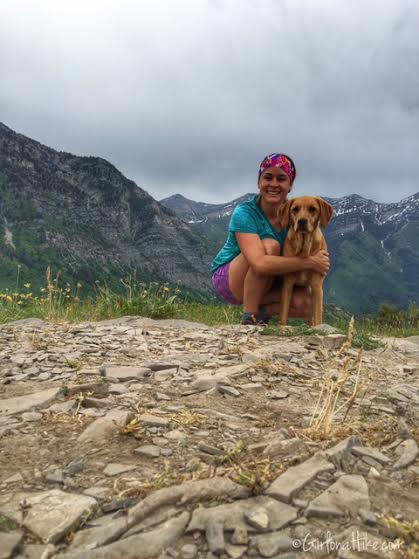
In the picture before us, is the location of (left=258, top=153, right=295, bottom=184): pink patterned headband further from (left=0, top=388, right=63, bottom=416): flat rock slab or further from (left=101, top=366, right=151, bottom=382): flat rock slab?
(left=0, top=388, right=63, bottom=416): flat rock slab

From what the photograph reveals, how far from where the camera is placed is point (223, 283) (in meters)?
8.05

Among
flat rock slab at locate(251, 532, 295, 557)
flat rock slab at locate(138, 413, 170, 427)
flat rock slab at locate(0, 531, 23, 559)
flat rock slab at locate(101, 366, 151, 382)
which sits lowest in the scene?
flat rock slab at locate(0, 531, 23, 559)

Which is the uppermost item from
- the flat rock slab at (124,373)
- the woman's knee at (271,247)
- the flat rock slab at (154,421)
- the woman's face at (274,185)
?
the woman's face at (274,185)

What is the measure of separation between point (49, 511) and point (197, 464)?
29.0 inches

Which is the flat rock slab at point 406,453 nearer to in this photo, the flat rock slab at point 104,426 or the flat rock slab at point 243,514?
the flat rock slab at point 243,514

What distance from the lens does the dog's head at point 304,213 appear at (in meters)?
6.46

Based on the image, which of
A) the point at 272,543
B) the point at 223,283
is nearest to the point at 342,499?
the point at 272,543

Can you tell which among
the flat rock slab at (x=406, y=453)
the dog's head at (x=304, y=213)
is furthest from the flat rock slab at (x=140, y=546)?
the dog's head at (x=304, y=213)

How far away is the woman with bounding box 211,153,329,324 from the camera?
6.71m

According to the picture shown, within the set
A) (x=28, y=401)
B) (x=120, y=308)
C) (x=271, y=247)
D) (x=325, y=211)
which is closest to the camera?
(x=28, y=401)

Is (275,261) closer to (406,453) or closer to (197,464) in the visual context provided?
(406,453)

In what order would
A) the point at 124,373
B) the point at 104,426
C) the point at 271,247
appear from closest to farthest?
1. the point at 104,426
2. the point at 124,373
3. the point at 271,247

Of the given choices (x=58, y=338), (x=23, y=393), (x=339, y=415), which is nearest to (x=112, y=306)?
(x=58, y=338)

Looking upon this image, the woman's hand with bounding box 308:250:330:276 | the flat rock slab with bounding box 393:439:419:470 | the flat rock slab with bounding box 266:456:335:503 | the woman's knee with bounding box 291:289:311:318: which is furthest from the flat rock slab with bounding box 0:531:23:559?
the woman's knee with bounding box 291:289:311:318
